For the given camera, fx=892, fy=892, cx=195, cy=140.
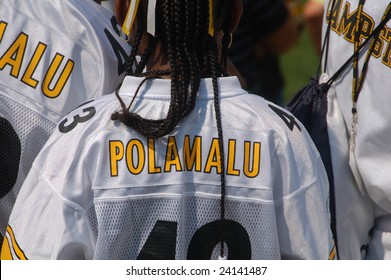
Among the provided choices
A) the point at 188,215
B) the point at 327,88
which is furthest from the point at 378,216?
the point at 188,215

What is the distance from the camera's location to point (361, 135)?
8.85ft

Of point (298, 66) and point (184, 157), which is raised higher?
point (184, 157)

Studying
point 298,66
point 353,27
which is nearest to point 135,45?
point 353,27

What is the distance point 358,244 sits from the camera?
9.35 feet

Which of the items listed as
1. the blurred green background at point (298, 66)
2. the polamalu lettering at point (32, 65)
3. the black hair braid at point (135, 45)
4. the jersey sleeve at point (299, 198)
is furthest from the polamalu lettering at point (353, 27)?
the blurred green background at point (298, 66)

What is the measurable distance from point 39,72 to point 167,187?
0.60 metres

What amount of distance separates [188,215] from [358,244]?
2.72 feet

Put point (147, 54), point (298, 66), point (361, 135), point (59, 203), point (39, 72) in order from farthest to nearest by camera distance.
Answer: point (298, 66), point (361, 135), point (39, 72), point (147, 54), point (59, 203)

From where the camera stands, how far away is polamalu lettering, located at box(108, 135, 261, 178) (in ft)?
7.18

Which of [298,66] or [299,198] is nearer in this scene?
[299,198]

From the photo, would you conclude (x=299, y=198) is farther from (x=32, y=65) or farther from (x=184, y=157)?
(x=32, y=65)

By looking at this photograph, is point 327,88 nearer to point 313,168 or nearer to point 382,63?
point 382,63

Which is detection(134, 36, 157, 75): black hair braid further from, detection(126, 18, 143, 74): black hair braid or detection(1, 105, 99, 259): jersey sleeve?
detection(1, 105, 99, 259): jersey sleeve

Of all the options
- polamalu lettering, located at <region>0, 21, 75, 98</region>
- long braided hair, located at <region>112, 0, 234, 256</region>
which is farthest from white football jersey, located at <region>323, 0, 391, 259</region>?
polamalu lettering, located at <region>0, 21, 75, 98</region>
